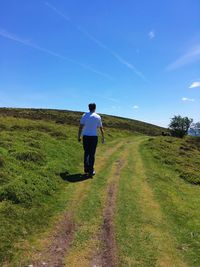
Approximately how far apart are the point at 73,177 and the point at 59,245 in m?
7.90

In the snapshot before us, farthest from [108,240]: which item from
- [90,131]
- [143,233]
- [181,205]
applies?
[90,131]

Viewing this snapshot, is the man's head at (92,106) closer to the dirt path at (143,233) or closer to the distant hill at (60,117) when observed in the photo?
the dirt path at (143,233)

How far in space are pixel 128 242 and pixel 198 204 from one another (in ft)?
21.3

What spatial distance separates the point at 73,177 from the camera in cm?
1631

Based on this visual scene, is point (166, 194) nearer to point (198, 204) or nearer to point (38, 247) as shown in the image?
point (198, 204)

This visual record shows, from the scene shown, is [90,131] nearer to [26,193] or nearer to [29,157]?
[29,157]

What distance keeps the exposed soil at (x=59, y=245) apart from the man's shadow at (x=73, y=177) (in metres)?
5.02

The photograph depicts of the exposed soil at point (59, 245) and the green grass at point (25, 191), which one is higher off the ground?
the green grass at point (25, 191)

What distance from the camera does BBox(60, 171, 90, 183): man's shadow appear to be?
614 inches

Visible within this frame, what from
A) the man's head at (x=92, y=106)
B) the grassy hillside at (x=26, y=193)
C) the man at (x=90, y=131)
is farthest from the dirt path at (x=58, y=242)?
the man's head at (x=92, y=106)

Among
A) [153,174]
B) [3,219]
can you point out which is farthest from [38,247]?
[153,174]

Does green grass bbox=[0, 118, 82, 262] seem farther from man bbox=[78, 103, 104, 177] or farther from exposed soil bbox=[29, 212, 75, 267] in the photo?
man bbox=[78, 103, 104, 177]

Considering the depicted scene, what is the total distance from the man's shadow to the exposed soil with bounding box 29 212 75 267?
5017 mm

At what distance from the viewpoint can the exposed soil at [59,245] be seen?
7520mm
